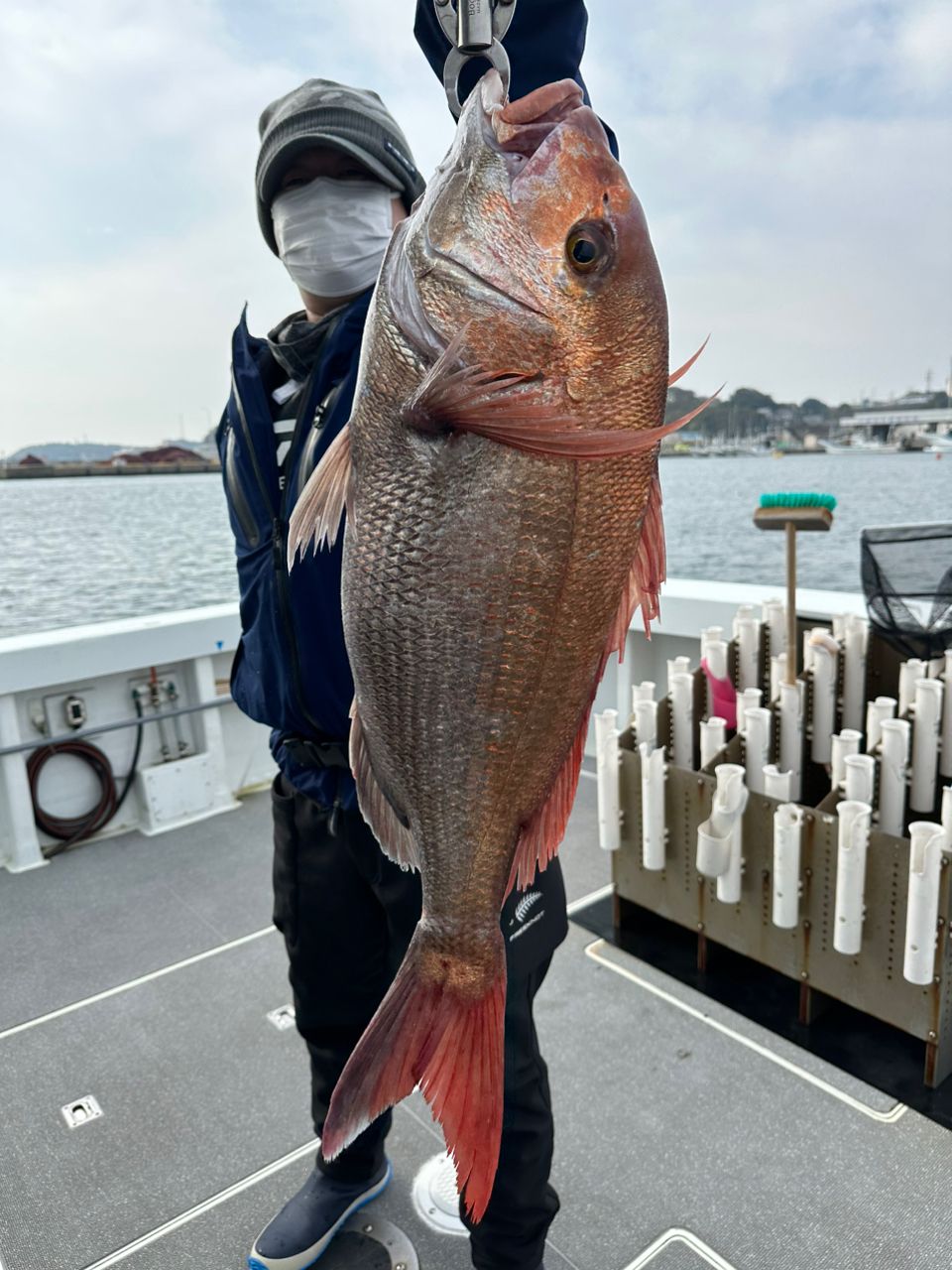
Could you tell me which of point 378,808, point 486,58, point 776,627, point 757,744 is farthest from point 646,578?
point 776,627

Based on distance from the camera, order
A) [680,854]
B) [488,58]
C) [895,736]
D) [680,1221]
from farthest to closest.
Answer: [680,854] < [895,736] < [680,1221] < [488,58]

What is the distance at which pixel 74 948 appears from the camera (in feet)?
11.1

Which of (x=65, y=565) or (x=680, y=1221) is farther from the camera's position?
(x=65, y=565)

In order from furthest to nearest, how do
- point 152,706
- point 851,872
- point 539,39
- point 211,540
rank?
1. point 211,540
2. point 152,706
3. point 851,872
4. point 539,39

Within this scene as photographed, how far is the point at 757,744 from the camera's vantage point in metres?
2.94

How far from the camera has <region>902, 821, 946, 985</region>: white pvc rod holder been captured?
2.26m

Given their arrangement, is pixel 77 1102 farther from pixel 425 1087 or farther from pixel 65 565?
pixel 65 565

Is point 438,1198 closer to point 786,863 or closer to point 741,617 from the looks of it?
→ point 786,863

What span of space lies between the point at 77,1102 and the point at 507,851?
7.13ft

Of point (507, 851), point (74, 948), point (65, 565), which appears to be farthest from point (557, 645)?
point (65, 565)

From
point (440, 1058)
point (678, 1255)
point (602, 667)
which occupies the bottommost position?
point (678, 1255)

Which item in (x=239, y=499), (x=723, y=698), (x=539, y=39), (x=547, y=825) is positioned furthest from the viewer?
A: (x=723, y=698)

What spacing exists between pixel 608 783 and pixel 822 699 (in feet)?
3.12

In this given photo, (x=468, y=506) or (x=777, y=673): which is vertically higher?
(x=468, y=506)
